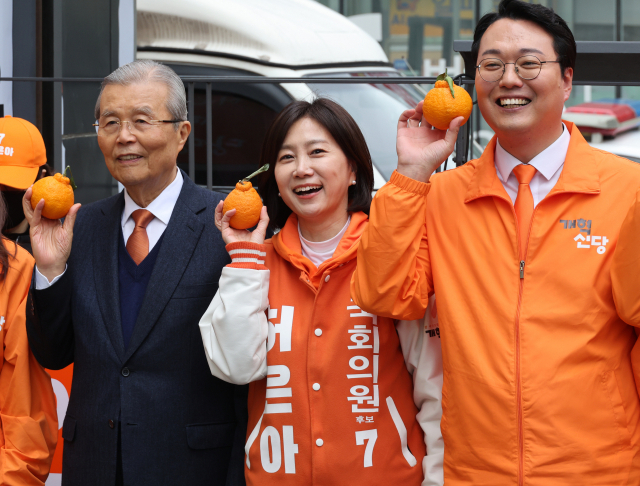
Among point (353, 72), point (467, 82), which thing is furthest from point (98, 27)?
point (467, 82)

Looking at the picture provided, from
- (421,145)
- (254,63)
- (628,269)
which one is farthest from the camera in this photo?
(254,63)

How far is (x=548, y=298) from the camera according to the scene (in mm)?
2146

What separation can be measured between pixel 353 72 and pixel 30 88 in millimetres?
3121

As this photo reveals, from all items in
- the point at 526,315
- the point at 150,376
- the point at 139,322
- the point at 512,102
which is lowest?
the point at 150,376

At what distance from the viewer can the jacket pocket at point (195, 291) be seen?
2.66 m

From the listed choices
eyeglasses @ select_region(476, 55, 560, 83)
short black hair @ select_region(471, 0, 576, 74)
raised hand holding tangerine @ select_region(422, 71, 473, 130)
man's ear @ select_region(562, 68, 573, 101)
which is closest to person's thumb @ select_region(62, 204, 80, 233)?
raised hand holding tangerine @ select_region(422, 71, 473, 130)

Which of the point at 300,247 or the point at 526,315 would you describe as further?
the point at 300,247

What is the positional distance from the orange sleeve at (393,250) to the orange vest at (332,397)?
23 centimetres

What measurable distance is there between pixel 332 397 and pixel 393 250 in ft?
1.97

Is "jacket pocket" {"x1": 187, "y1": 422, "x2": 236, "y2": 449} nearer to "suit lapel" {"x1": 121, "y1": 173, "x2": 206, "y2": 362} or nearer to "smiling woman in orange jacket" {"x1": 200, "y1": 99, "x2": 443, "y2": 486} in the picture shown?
"smiling woman in orange jacket" {"x1": 200, "y1": 99, "x2": 443, "y2": 486}

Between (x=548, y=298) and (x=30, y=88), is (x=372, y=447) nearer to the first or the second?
(x=548, y=298)

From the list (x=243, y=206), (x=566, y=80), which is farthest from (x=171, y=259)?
(x=566, y=80)

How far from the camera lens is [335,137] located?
2.69m

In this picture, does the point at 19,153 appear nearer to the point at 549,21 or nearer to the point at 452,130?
the point at 452,130
